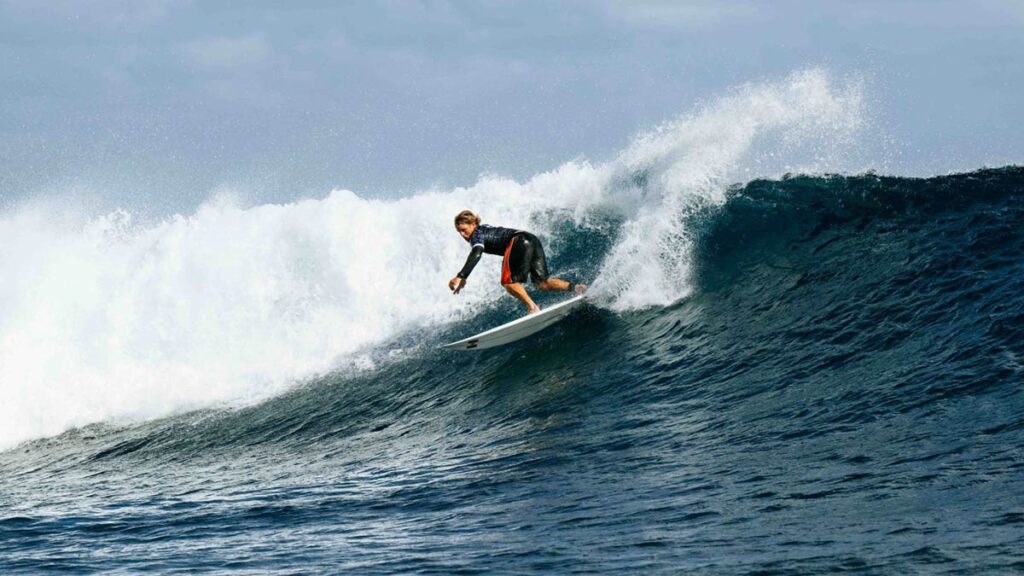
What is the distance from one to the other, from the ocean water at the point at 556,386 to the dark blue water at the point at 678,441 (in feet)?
0.12

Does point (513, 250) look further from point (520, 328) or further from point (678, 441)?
point (678, 441)

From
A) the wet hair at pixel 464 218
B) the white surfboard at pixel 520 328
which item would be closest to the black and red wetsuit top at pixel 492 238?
the wet hair at pixel 464 218

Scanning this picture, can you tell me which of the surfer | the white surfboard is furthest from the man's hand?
the white surfboard

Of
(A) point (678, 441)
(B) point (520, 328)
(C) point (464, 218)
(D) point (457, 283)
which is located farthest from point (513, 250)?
(A) point (678, 441)

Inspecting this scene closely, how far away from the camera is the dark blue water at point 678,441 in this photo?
16.6ft

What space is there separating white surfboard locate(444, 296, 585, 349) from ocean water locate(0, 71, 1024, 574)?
7.1 inches

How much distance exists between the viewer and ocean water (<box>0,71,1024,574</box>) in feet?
17.7

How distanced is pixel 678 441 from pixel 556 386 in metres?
2.63

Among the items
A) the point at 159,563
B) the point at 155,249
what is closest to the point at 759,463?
the point at 159,563

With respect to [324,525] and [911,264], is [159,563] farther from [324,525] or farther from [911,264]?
[911,264]

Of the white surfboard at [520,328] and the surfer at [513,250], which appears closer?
the surfer at [513,250]

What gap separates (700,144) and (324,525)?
8.86 m

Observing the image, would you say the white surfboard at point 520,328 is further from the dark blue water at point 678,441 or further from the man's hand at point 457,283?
the man's hand at point 457,283

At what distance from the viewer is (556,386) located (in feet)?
31.9
